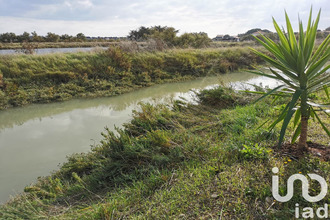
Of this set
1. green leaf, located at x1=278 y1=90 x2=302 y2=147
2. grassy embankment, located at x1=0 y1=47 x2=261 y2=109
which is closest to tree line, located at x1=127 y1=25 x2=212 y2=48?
grassy embankment, located at x1=0 y1=47 x2=261 y2=109

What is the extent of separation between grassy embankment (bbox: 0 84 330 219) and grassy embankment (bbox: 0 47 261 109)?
577cm

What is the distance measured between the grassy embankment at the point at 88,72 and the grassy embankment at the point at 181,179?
18.9 feet

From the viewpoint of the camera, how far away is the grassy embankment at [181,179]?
2.10 m

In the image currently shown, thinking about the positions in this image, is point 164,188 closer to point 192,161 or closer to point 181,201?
point 181,201

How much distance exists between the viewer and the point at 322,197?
1.96 m

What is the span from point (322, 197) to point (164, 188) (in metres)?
1.53

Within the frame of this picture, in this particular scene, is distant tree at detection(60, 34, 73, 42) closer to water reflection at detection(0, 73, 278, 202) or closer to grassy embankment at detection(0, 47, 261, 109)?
grassy embankment at detection(0, 47, 261, 109)

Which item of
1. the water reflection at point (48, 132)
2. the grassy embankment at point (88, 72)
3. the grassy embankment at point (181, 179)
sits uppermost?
the grassy embankment at point (88, 72)

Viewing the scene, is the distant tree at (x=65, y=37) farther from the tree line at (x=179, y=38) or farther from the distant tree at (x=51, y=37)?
the tree line at (x=179, y=38)

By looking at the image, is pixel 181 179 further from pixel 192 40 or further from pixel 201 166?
pixel 192 40

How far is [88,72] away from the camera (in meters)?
10.7

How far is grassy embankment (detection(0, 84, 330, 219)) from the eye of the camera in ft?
6.90

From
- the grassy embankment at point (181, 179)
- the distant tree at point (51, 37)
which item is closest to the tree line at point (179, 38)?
the distant tree at point (51, 37)

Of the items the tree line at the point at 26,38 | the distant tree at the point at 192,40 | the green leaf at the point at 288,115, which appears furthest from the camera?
the tree line at the point at 26,38
